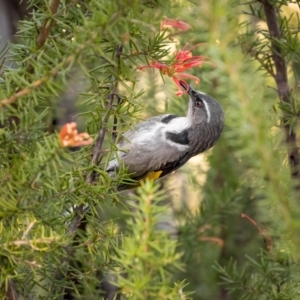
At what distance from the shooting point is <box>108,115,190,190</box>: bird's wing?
232 centimetres

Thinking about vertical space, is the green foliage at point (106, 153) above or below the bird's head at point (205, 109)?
above

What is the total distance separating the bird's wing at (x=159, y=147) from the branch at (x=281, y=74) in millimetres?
766

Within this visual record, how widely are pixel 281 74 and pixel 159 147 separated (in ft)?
2.73

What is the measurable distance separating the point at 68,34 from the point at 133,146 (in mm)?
1289

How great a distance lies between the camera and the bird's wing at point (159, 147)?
2.32m

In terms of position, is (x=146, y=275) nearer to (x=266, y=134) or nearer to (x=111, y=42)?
(x=266, y=134)

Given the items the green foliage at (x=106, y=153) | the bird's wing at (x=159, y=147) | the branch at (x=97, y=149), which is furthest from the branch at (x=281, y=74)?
the bird's wing at (x=159, y=147)

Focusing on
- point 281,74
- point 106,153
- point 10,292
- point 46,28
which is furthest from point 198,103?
point 10,292

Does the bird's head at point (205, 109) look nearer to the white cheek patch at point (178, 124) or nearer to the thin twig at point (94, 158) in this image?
the white cheek patch at point (178, 124)

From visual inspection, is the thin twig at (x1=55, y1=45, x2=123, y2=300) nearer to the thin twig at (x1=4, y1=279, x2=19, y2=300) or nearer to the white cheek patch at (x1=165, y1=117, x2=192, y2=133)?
the thin twig at (x1=4, y1=279, x2=19, y2=300)

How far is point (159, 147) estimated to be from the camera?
94.0 inches

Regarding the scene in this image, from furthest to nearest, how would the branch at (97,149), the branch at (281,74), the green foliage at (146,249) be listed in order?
the branch at (281,74), the branch at (97,149), the green foliage at (146,249)

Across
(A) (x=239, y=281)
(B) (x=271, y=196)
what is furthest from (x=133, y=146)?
(B) (x=271, y=196)

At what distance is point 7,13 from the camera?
2502 mm
